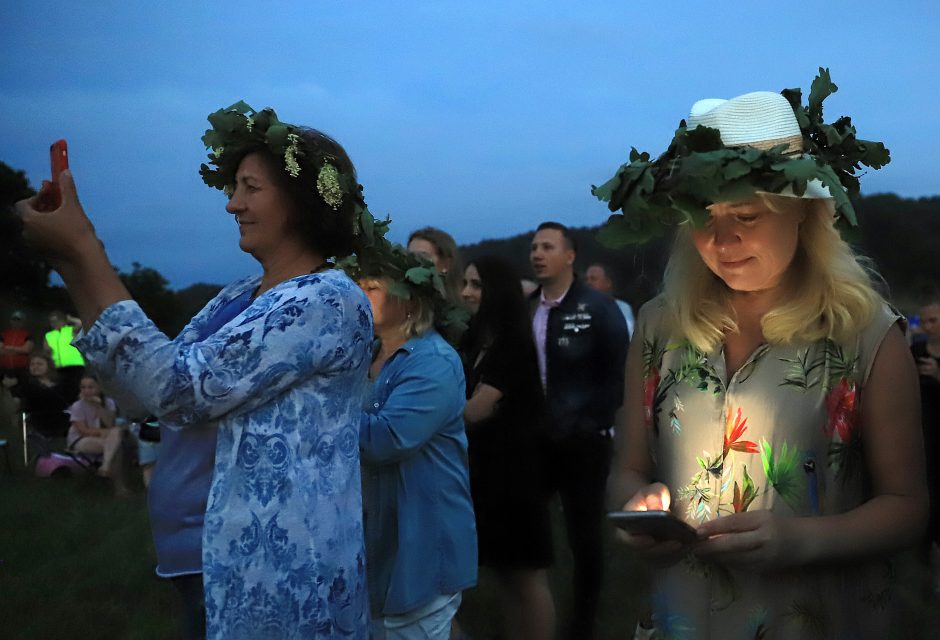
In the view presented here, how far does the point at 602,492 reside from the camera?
19.0 feet

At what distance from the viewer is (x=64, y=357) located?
13266mm

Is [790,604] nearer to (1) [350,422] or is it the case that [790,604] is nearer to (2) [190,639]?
(1) [350,422]

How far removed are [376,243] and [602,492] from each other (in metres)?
2.98

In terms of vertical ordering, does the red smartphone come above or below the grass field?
above

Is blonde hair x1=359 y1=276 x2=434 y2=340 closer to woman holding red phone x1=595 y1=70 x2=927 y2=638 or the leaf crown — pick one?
the leaf crown

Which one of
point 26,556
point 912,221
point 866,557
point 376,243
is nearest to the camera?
point 866,557

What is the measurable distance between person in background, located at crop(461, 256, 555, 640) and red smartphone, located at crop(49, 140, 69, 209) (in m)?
2.80

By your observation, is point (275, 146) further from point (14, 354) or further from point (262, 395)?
point (14, 354)

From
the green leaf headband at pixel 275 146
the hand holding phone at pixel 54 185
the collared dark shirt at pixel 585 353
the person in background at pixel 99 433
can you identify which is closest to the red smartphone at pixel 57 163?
the hand holding phone at pixel 54 185

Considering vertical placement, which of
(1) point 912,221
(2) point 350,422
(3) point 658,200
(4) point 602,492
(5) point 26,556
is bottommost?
(5) point 26,556

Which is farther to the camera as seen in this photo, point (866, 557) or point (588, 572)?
point (588, 572)

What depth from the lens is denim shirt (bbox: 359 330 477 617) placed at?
3.65 metres

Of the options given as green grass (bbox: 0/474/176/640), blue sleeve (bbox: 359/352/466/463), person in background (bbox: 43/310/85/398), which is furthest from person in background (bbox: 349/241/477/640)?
person in background (bbox: 43/310/85/398)

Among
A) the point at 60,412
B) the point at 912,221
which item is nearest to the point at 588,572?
the point at 60,412
